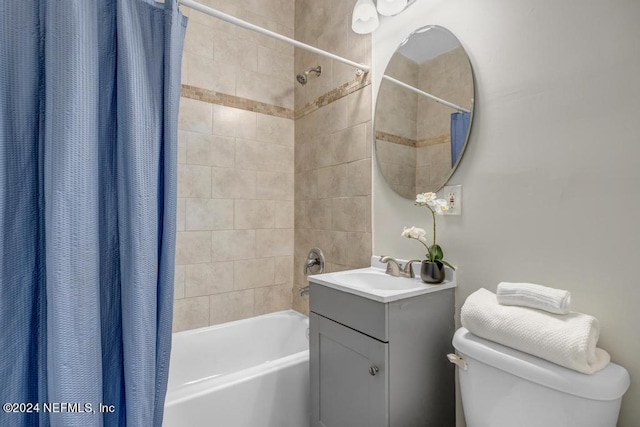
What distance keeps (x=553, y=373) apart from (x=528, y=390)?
3.9 inches

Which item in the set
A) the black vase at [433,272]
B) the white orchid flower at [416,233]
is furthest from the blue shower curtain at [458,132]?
the black vase at [433,272]

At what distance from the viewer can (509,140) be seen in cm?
115

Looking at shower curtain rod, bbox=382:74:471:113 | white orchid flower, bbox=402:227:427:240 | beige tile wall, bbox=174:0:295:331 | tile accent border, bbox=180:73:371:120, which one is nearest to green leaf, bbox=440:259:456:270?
white orchid flower, bbox=402:227:427:240

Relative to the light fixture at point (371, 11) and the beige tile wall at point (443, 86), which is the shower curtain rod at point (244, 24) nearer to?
the light fixture at point (371, 11)

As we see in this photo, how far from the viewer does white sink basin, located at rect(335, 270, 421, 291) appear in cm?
144

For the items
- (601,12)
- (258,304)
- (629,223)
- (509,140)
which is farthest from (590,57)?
(258,304)

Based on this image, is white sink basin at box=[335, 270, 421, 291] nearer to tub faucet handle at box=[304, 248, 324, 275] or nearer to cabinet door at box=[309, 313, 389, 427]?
cabinet door at box=[309, 313, 389, 427]

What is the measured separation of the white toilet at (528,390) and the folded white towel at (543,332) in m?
0.03

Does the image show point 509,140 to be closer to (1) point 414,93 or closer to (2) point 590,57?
(2) point 590,57

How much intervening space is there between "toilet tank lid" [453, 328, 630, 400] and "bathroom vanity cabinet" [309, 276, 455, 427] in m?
0.24

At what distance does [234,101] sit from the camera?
214 cm

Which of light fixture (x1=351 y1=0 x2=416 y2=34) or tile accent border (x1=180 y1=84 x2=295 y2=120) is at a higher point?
light fixture (x1=351 y1=0 x2=416 y2=34)

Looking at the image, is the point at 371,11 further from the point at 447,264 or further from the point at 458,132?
the point at 447,264

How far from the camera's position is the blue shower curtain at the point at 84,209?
82 cm
